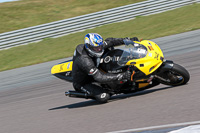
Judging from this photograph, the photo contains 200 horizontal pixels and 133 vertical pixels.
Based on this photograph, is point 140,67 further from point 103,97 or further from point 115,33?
point 115,33

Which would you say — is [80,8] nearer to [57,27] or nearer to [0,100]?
[57,27]

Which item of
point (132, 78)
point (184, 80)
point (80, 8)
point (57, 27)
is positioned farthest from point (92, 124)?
point (80, 8)

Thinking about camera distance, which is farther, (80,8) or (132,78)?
(80,8)

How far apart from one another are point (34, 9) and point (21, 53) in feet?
23.4

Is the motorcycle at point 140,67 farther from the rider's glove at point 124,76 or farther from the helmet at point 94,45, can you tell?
the helmet at point 94,45

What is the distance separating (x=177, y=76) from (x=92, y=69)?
1.62 meters

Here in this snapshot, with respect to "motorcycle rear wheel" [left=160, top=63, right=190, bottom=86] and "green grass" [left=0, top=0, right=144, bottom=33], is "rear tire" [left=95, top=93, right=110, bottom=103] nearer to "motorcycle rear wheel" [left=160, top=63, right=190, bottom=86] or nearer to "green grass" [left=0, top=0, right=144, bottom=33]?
"motorcycle rear wheel" [left=160, top=63, right=190, bottom=86]

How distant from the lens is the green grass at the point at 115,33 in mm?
14070

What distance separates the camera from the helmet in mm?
5941

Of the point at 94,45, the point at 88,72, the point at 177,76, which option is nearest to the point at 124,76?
the point at 88,72

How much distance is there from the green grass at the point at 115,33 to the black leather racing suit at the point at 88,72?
23.7 feet

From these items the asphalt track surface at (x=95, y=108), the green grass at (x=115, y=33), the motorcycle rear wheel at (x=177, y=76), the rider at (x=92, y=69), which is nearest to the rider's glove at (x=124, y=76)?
the rider at (x=92, y=69)

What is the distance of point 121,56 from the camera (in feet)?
19.6

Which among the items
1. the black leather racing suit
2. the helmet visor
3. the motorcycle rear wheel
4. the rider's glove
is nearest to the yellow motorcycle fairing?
the rider's glove
